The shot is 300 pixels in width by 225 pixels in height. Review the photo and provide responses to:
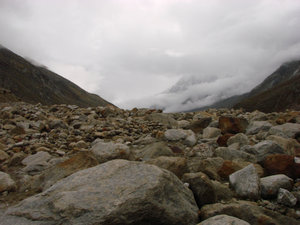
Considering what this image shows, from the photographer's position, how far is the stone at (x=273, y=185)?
3223 mm

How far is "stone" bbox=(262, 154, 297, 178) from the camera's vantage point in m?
3.77

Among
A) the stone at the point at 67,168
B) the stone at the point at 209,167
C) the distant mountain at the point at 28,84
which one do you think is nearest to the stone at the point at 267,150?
the stone at the point at 209,167

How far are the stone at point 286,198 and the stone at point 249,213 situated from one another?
0.33 m

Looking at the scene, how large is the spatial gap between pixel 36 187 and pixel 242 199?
366 cm

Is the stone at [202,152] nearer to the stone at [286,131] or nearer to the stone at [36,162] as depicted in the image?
the stone at [286,131]

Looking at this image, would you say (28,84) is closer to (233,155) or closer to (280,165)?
(233,155)

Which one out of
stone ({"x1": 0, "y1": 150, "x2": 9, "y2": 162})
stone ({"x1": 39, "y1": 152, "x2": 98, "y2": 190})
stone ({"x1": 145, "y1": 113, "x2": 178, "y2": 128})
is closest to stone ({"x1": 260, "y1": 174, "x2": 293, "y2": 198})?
stone ({"x1": 39, "y1": 152, "x2": 98, "y2": 190})

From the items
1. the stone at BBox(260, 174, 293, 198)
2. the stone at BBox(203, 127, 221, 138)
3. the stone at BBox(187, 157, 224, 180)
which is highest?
the stone at BBox(203, 127, 221, 138)

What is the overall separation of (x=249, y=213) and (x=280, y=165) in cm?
159

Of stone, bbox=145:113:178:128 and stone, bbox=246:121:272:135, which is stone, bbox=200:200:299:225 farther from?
stone, bbox=145:113:178:128

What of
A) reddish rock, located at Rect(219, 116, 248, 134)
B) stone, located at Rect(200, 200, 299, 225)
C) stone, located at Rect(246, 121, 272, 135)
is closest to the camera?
stone, located at Rect(200, 200, 299, 225)

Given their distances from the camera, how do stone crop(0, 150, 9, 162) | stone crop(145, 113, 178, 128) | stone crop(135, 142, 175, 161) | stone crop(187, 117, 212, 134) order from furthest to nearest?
stone crop(145, 113, 178, 128), stone crop(187, 117, 212, 134), stone crop(0, 150, 9, 162), stone crop(135, 142, 175, 161)

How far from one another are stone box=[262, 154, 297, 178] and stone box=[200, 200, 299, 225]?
4.14ft

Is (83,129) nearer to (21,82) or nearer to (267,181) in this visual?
(267,181)
